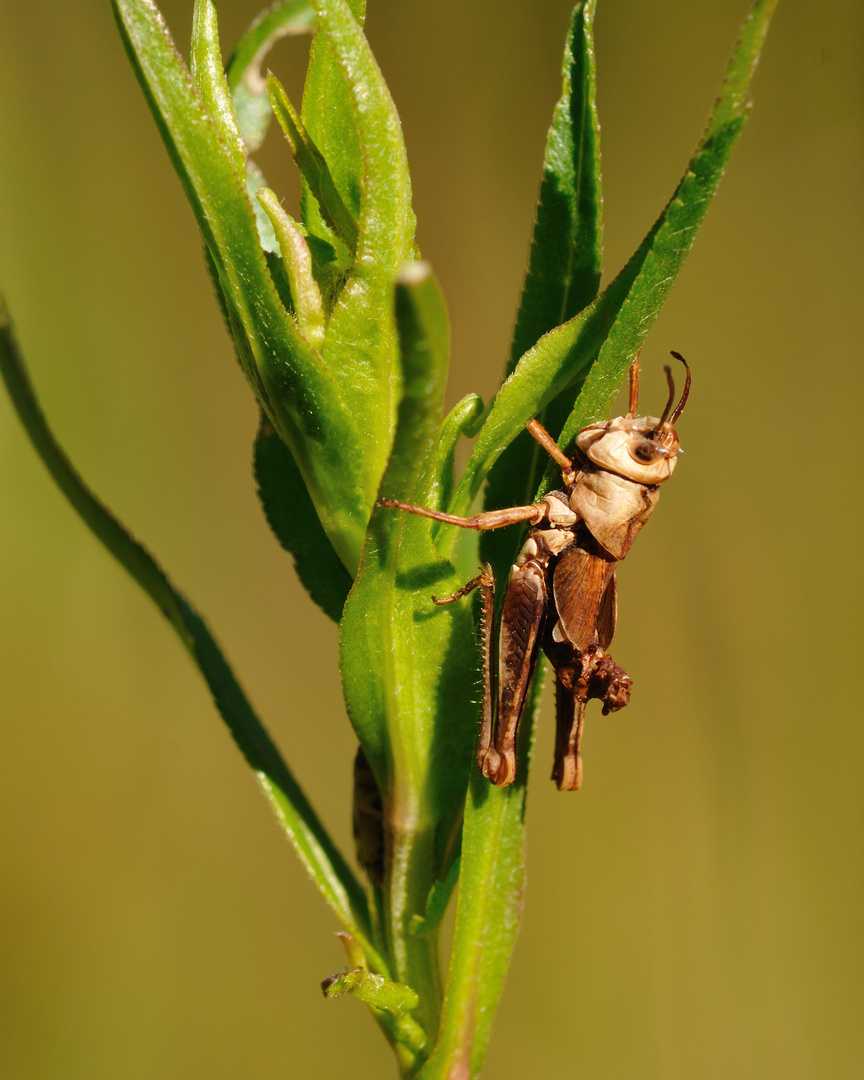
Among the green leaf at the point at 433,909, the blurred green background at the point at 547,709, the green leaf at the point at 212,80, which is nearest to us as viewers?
the green leaf at the point at 212,80

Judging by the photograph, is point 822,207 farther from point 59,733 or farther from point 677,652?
point 59,733

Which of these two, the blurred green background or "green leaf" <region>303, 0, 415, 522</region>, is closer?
"green leaf" <region>303, 0, 415, 522</region>

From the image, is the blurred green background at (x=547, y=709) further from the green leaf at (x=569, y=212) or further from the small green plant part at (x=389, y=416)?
the green leaf at (x=569, y=212)

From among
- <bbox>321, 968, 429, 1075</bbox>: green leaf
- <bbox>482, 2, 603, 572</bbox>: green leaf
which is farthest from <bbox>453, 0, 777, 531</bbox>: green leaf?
<bbox>321, 968, 429, 1075</bbox>: green leaf

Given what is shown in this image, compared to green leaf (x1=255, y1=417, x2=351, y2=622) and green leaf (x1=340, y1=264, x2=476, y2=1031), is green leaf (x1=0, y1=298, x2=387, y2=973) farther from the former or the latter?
green leaf (x1=255, y1=417, x2=351, y2=622)

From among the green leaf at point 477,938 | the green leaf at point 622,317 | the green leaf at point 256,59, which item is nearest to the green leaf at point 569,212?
the green leaf at point 622,317

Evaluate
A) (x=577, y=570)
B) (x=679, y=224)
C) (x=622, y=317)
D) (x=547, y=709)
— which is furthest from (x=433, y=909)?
(x=547, y=709)
